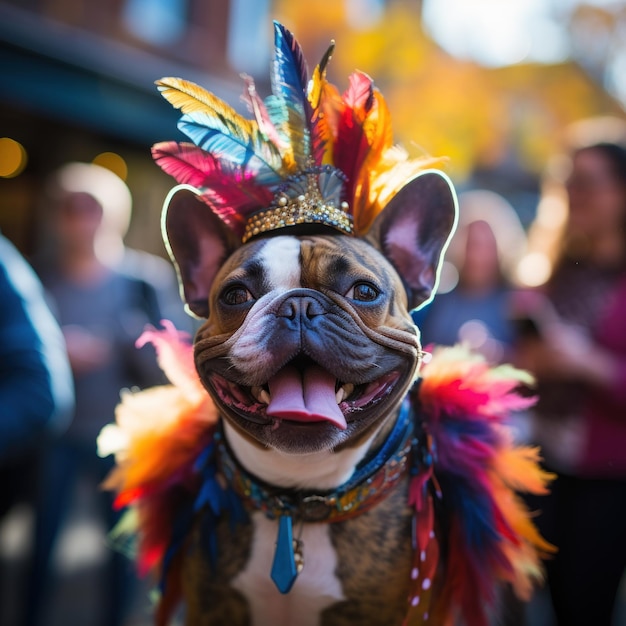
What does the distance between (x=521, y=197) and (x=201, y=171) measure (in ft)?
53.6

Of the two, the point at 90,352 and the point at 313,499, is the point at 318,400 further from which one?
the point at 90,352

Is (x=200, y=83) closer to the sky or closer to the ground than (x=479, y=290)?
closer to the sky

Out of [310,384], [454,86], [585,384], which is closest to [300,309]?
[310,384]

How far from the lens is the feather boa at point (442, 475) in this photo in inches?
64.1

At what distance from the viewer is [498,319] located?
353 cm

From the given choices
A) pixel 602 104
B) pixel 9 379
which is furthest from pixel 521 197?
pixel 9 379

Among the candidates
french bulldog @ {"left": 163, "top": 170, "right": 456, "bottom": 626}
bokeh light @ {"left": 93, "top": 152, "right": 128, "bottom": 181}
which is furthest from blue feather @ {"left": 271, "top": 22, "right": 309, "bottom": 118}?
bokeh light @ {"left": 93, "top": 152, "right": 128, "bottom": 181}

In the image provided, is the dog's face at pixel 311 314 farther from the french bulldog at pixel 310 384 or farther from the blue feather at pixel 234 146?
the blue feather at pixel 234 146

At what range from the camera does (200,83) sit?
28.3ft

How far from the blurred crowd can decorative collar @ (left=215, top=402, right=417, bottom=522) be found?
1.35ft

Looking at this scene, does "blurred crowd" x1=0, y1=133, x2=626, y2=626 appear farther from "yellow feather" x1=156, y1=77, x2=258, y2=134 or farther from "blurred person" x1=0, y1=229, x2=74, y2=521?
"yellow feather" x1=156, y1=77, x2=258, y2=134

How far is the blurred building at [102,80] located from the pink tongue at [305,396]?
6.05 meters

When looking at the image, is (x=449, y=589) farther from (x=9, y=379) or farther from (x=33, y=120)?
(x=33, y=120)

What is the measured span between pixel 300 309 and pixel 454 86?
39.6 feet
